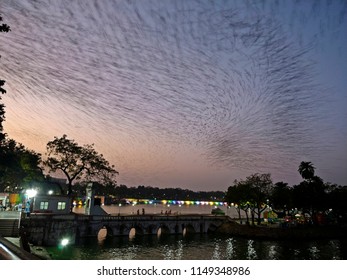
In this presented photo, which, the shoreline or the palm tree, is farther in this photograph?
the palm tree

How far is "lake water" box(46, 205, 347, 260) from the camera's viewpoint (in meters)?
31.4

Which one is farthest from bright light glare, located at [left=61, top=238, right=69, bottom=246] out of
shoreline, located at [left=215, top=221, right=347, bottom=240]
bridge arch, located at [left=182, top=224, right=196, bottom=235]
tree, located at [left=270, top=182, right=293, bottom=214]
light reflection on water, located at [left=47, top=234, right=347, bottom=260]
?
tree, located at [left=270, top=182, right=293, bottom=214]

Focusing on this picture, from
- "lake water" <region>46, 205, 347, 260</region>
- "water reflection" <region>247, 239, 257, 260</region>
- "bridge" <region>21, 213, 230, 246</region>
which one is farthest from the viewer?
"water reflection" <region>247, 239, 257, 260</region>

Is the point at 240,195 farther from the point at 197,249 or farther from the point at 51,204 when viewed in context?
the point at 51,204

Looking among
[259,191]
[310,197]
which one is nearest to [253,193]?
[259,191]

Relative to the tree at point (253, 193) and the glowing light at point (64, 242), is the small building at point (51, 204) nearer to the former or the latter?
the glowing light at point (64, 242)

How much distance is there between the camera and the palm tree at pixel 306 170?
222 ft

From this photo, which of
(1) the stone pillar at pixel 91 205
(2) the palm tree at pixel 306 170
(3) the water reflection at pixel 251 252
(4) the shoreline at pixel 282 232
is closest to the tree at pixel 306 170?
(2) the palm tree at pixel 306 170

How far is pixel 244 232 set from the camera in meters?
50.0

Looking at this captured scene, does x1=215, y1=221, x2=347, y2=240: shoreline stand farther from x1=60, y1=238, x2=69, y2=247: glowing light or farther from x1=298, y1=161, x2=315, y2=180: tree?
x1=60, y1=238, x2=69, y2=247: glowing light

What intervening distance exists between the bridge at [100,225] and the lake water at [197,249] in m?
1.61

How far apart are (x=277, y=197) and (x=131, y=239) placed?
114 ft

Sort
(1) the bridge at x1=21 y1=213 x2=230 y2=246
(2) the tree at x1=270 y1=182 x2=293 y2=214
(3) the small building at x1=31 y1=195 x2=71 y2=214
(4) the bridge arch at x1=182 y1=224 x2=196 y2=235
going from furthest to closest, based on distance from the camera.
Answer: (2) the tree at x1=270 y1=182 x2=293 y2=214 → (4) the bridge arch at x1=182 y1=224 x2=196 y2=235 → (3) the small building at x1=31 y1=195 x2=71 y2=214 → (1) the bridge at x1=21 y1=213 x2=230 y2=246
